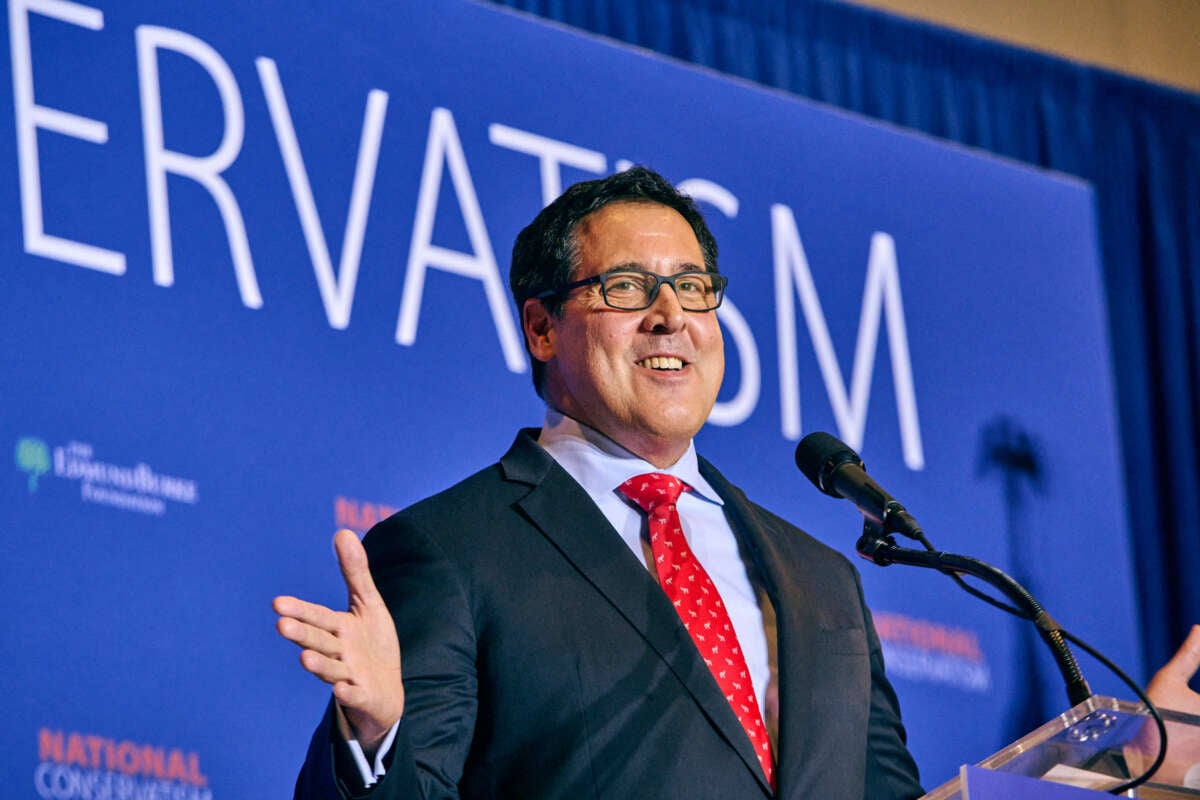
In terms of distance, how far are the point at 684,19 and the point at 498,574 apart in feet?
8.91

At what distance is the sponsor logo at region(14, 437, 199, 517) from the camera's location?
9.09 feet

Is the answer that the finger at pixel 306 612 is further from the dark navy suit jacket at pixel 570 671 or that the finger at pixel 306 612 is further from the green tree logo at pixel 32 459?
the green tree logo at pixel 32 459

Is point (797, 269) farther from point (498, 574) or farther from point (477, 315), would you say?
point (498, 574)

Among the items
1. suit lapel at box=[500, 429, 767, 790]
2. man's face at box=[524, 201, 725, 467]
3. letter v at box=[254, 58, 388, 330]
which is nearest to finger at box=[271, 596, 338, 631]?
suit lapel at box=[500, 429, 767, 790]

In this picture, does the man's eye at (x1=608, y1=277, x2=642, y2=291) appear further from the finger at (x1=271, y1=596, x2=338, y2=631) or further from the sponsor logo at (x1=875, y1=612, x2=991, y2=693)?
the sponsor logo at (x1=875, y1=612, x2=991, y2=693)

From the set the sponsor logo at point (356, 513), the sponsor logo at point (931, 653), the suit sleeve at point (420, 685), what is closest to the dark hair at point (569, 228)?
the suit sleeve at point (420, 685)

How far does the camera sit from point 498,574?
198 cm

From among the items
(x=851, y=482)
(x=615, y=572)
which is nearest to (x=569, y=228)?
(x=615, y=572)

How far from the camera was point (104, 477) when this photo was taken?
2828 mm

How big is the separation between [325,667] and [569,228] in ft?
3.33

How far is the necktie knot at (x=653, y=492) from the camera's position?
2170mm

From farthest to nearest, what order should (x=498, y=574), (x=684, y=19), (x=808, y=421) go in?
(x=684, y=19), (x=808, y=421), (x=498, y=574)

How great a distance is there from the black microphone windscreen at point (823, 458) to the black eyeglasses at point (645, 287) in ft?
1.30

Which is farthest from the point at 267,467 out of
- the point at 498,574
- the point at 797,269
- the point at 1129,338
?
the point at 1129,338
